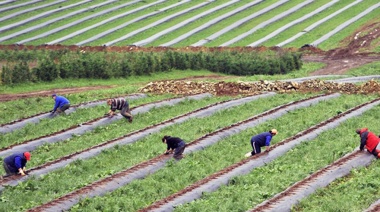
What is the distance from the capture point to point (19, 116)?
31.8 meters

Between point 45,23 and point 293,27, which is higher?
point 45,23

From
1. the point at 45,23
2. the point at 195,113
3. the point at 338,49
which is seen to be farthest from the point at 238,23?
the point at 195,113

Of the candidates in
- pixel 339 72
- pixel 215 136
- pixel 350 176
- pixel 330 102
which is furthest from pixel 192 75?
pixel 350 176

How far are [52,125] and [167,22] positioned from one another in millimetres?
38857

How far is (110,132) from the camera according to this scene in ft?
92.5

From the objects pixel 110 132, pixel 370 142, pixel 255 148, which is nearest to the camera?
pixel 370 142

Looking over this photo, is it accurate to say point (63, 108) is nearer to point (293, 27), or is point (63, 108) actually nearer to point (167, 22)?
point (293, 27)

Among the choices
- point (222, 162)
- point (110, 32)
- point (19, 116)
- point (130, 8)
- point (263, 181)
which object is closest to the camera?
point (263, 181)

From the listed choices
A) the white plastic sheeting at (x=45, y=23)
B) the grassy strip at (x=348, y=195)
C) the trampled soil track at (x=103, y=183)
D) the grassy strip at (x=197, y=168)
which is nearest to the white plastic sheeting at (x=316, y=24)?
the white plastic sheeting at (x=45, y=23)

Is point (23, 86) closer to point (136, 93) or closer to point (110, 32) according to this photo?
point (136, 93)

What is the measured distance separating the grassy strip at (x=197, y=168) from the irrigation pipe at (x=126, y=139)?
10.9 feet

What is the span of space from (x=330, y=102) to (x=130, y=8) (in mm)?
44166

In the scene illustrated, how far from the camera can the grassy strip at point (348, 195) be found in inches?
696

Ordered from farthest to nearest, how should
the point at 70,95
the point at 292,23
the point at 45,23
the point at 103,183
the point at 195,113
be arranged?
the point at 45,23, the point at 292,23, the point at 70,95, the point at 195,113, the point at 103,183
